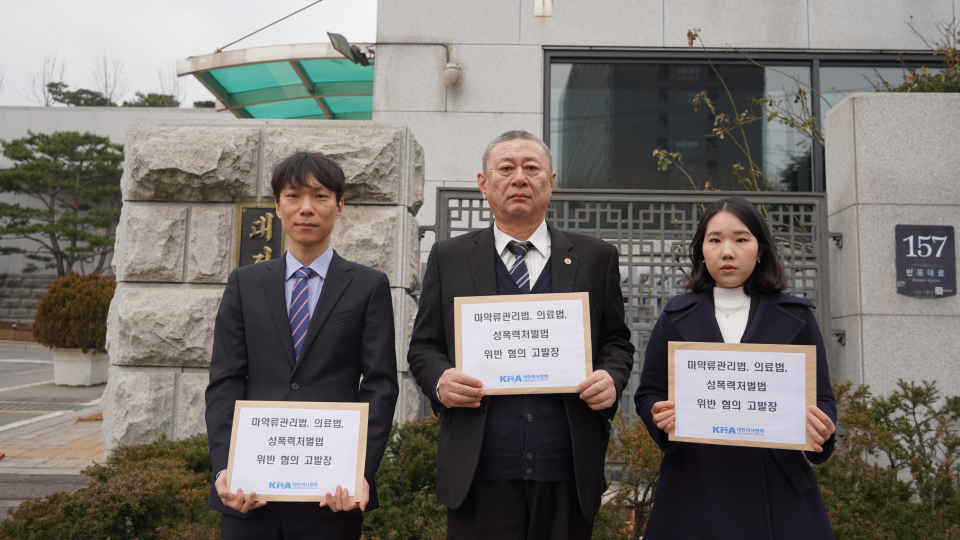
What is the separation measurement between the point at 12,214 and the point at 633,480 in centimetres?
2941

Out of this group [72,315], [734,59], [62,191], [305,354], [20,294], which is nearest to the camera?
[305,354]

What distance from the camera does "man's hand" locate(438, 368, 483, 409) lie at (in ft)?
6.57

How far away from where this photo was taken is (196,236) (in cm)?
436

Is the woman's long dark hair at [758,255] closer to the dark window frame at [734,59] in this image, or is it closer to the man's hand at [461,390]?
the man's hand at [461,390]

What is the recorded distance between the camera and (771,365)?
6.48 feet

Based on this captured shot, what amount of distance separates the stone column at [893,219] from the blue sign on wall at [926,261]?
0.16 feet

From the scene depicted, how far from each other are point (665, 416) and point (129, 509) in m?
2.74

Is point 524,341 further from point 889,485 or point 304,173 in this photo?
point 889,485

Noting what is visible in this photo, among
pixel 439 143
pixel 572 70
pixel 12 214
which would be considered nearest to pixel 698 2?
pixel 572 70

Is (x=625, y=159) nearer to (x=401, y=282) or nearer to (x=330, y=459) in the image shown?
(x=401, y=282)

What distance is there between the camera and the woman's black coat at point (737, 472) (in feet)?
6.42

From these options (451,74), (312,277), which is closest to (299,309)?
(312,277)

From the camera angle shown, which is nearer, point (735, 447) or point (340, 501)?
point (340, 501)

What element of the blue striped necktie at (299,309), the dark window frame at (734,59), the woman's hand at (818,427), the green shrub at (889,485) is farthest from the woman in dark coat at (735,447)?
the dark window frame at (734,59)
